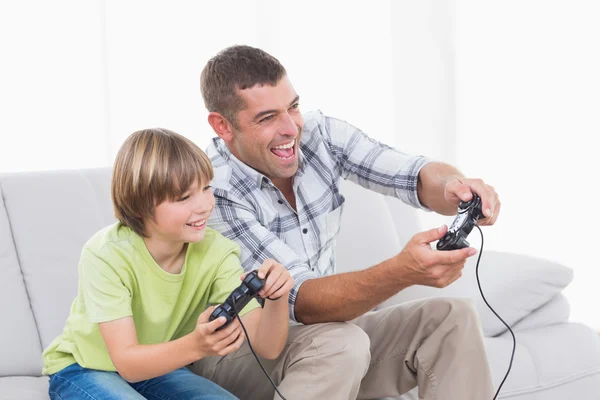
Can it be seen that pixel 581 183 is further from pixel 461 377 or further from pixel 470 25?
pixel 461 377

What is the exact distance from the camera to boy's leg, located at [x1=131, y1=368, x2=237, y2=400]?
1649mm

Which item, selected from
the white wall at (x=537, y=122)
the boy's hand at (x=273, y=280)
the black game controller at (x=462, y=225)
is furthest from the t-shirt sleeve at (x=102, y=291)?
the white wall at (x=537, y=122)

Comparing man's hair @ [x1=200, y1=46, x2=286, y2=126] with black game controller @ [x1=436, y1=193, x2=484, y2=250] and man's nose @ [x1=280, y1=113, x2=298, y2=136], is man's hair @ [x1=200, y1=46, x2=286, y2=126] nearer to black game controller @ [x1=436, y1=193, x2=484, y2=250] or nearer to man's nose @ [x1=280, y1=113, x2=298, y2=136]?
man's nose @ [x1=280, y1=113, x2=298, y2=136]

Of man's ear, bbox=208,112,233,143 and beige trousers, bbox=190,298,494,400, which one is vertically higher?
man's ear, bbox=208,112,233,143

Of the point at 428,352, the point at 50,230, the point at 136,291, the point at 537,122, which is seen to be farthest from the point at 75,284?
the point at 537,122

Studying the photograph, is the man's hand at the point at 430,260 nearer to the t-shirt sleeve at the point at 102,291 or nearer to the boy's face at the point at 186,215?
the boy's face at the point at 186,215

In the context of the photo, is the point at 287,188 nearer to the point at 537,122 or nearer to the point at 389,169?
the point at 389,169

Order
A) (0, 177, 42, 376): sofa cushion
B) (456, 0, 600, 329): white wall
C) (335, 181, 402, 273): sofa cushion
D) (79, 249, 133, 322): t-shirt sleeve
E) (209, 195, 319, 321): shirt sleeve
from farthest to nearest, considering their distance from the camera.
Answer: (456, 0, 600, 329): white wall
(335, 181, 402, 273): sofa cushion
(0, 177, 42, 376): sofa cushion
(209, 195, 319, 321): shirt sleeve
(79, 249, 133, 322): t-shirt sleeve

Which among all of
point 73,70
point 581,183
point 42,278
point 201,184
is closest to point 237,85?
point 201,184

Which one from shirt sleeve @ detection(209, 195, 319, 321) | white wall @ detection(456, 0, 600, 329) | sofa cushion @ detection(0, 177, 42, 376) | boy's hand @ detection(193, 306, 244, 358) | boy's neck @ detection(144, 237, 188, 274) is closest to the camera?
boy's hand @ detection(193, 306, 244, 358)

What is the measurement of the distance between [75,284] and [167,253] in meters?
0.51

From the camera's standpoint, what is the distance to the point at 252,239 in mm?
1824

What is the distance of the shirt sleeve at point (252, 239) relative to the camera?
1801mm

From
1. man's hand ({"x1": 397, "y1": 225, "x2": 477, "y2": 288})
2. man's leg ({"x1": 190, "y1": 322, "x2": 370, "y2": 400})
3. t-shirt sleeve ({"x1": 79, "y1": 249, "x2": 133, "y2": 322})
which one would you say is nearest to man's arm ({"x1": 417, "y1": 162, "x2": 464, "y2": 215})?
man's hand ({"x1": 397, "y1": 225, "x2": 477, "y2": 288})
